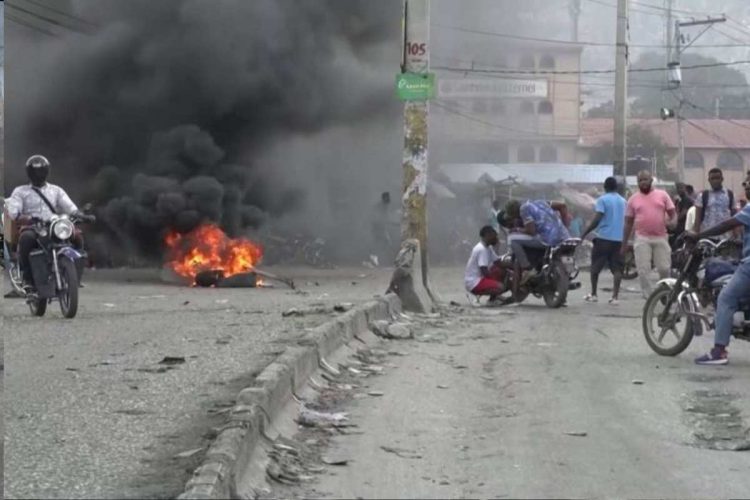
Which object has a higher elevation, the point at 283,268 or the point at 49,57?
the point at 49,57

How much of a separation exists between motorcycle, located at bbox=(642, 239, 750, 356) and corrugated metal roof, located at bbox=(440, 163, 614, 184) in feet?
75.1

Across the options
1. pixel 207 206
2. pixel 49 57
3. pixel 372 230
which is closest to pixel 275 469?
pixel 207 206

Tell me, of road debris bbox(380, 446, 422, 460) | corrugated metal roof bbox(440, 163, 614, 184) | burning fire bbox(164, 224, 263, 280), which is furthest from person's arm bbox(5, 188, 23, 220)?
corrugated metal roof bbox(440, 163, 614, 184)

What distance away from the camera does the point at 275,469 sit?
5133mm

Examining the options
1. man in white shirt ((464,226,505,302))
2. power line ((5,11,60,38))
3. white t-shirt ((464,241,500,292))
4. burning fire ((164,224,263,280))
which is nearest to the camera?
man in white shirt ((464,226,505,302))

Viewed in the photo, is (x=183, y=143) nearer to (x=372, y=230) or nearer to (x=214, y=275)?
(x=214, y=275)

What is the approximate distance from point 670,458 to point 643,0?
182ft

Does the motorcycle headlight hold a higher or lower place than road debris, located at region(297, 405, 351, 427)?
higher

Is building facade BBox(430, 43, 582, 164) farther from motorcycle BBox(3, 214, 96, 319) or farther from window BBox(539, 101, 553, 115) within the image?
motorcycle BBox(3, 214, 96, 319)

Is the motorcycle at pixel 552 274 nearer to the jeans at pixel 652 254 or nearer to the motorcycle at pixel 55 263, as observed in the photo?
the jeans at pixel 652 254

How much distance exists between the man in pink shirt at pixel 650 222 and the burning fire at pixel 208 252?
8.88 metres

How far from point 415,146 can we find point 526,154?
98.5 ft

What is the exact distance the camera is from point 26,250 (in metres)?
10.7

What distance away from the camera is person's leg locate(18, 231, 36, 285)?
1065 centimetres
